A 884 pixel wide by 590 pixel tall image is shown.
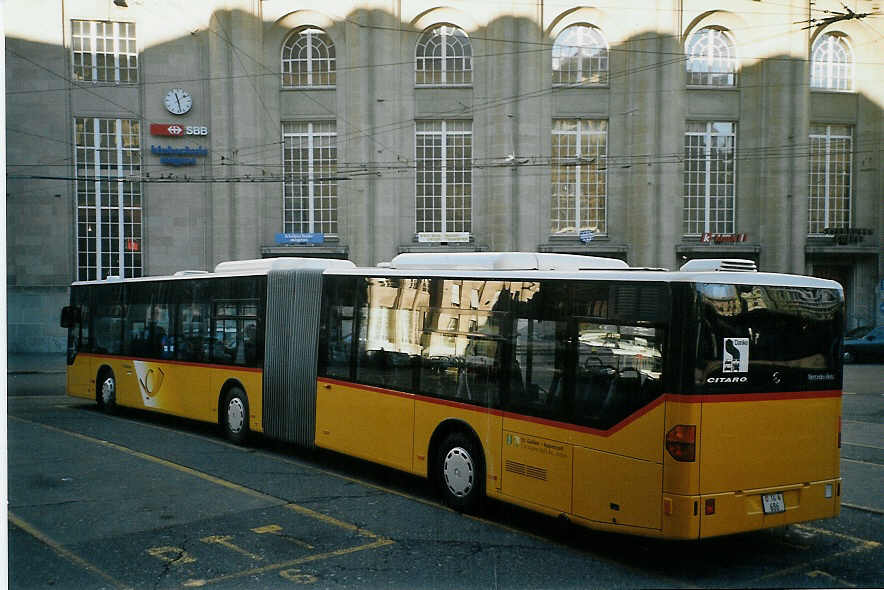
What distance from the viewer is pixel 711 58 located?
29672mm

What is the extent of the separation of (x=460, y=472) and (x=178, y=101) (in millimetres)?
26759

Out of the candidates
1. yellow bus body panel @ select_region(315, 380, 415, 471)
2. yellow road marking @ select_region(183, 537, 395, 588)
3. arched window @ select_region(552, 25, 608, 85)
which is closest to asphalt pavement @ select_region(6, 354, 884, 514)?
yellow bus body panel @ select_region(315, 380, 415, 471)

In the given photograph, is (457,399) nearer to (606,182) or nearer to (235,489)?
(235,489)

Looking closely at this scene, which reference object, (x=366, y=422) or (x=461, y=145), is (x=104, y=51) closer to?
(x=461, y=145)

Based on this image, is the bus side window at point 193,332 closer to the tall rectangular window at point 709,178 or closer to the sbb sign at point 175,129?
Result: the sbb sign at point 175,129

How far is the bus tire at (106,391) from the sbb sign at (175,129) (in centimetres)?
1642

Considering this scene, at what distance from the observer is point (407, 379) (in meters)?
9.66

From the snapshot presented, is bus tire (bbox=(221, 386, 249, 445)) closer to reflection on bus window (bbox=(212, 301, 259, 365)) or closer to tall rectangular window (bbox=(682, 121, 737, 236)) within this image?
reflection on bus window (bbox=(212, 301, 259, 365))

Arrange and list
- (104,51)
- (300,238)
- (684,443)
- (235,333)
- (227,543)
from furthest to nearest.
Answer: (300,238) → (104,51) → (235,333) → (227,543) → (684,443)

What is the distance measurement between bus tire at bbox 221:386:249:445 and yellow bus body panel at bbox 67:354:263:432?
0.17 meters

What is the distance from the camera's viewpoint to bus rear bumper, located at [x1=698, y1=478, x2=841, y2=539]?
21.8 feet

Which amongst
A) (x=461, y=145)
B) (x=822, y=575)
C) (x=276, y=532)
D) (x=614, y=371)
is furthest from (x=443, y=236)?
(x=822, y=575)

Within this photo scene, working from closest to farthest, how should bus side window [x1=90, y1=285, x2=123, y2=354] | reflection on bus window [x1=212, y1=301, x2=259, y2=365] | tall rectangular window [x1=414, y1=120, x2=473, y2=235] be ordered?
1. reflection on bus window [x1=212, y1=301, x2=259, y2=365]
2. bus side window [x1=90, y1=285, x2=123, y2=354]
3. tall rectangular window [x1=414, y1=120, x2=473, y2=235]

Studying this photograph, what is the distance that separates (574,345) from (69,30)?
14157 millimetres
